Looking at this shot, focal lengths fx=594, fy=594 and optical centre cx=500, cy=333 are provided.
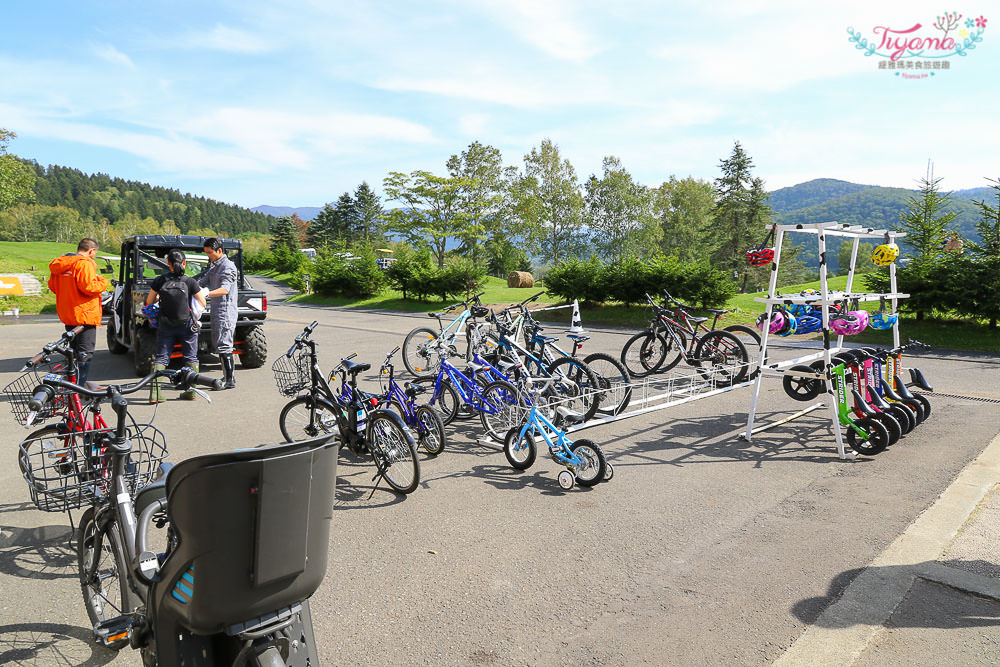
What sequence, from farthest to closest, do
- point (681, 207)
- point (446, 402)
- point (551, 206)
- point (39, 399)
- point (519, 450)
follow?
point (681, 207) < point (551, 206) < point (446, 402) < point (519, 450) < point (39, 399)

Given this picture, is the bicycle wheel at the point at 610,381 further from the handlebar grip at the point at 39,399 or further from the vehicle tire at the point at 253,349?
the vehicle tire at the point at 253,349

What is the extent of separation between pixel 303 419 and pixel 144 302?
502cm

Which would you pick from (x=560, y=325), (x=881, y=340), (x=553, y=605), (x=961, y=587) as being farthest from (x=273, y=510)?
(x=560, y=325)

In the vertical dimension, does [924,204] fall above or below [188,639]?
above

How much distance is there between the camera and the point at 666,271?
741 inches

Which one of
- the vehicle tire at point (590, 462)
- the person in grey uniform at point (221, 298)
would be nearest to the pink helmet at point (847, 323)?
the vehicle tire at point (590, 462)

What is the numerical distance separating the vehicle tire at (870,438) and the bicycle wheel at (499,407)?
3.12m

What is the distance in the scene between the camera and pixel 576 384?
22.3ft


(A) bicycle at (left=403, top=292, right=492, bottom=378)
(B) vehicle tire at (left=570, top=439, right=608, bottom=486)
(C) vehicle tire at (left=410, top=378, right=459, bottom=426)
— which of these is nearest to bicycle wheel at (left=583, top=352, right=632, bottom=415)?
(A) bicycle at (left=403, top=292, right=492, bottom=378)

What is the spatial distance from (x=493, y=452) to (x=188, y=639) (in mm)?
4180

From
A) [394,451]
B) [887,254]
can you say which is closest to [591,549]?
[394,451]

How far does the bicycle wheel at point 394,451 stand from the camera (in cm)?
464

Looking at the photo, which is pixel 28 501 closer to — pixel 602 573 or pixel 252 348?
pixel 602 573

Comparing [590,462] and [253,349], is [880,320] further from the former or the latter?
[253,349]
